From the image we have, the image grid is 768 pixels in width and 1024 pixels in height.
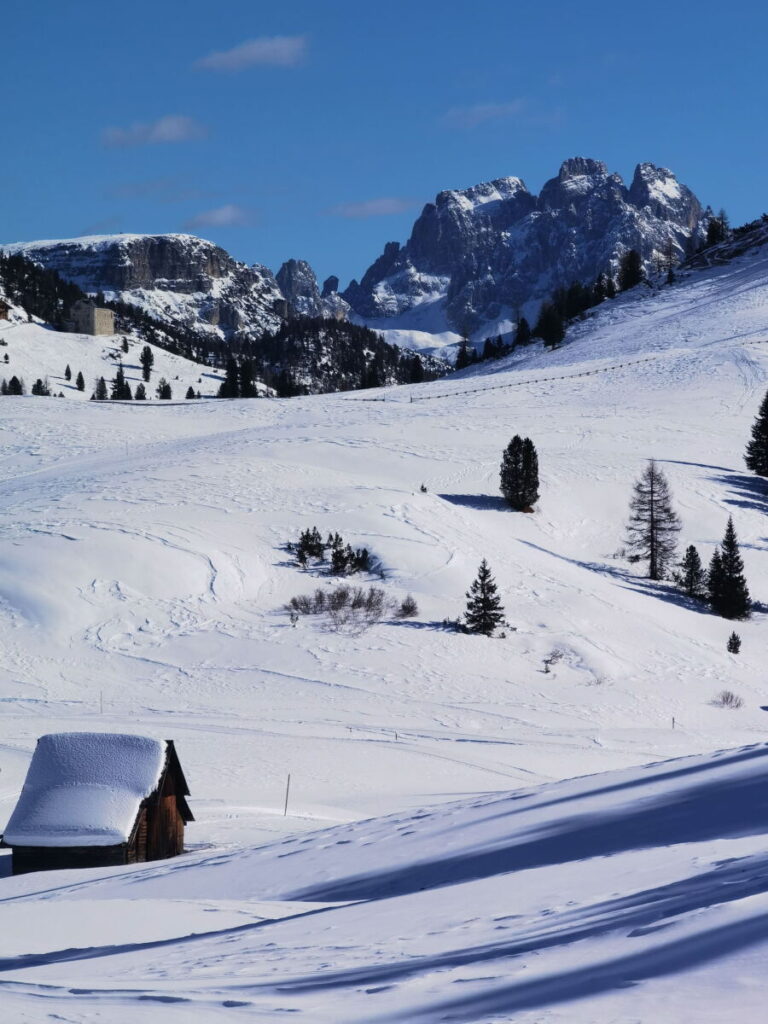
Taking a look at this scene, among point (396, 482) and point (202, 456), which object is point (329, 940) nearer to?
point (396, 482)

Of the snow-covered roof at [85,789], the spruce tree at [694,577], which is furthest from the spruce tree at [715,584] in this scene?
the snow-covered roof at [85,789]

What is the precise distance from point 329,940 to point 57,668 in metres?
24.2

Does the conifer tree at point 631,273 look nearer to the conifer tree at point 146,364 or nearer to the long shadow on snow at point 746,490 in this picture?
the conifer tree at point 146,364

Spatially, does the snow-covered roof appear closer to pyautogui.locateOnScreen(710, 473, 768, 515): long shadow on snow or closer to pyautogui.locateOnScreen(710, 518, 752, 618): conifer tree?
pyautogui.locateOnScreen(710, 518, 752, 618): conifer tree

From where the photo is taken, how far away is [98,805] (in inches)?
760

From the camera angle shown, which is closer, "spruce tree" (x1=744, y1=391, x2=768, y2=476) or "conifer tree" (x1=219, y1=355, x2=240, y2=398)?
"spruce tree" (x1=744, y1=391, x2=768, y2=476)

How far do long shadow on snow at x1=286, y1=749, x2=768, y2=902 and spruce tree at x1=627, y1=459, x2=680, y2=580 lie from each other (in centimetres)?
3182

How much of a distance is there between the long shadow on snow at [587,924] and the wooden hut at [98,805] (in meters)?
Result: 12.7

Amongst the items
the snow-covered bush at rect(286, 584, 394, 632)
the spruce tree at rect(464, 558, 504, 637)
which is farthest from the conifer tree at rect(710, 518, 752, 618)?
the snow-covered bush at rect(286, 584, 394, 632)

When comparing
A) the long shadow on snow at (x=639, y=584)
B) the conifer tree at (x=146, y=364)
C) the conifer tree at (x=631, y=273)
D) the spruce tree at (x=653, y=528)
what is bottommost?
the long shadow on snow at (x=639, y=584)

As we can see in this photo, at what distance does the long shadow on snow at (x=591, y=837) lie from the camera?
10.5 metres

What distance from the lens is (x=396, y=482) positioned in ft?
161

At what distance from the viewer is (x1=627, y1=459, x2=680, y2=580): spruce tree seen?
43.6m

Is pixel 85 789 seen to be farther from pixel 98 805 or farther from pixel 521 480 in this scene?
pixel 521 480
